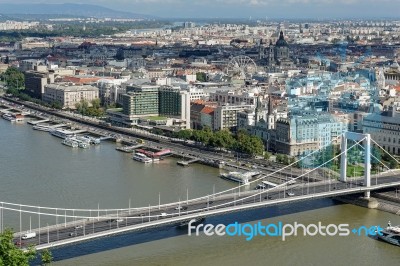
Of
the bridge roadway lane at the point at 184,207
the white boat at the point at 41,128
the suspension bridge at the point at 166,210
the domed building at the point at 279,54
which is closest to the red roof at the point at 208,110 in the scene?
the white boat at the point at 41,128

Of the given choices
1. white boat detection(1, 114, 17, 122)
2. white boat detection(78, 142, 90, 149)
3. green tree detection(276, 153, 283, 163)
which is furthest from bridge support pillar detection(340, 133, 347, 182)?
white boat detection(1, 114, 17, 122)

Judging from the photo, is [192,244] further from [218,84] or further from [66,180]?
[218,84]

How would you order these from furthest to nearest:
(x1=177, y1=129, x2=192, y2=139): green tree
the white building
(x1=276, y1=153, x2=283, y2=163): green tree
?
the white building < (x1=177, y1=129, x2=192, y2=139): green tree < (x1=276, y1=153, x2=283, y2=163): green tree

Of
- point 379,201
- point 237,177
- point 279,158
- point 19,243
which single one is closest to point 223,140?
point 279,158

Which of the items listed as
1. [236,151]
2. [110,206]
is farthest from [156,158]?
[110,206]

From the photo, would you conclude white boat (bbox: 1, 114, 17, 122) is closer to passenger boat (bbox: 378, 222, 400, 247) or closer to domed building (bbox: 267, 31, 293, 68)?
passenger boat (bbox: 378, 222, 400, 247)

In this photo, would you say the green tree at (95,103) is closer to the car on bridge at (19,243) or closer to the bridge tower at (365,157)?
the bridge tower at (365,157)

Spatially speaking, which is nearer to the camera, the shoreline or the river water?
the river water
